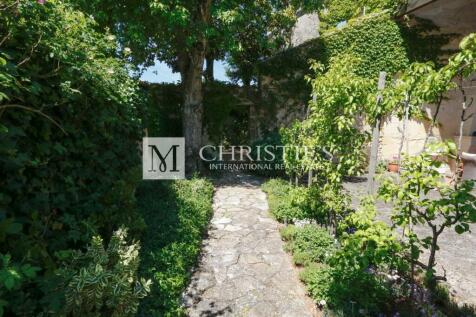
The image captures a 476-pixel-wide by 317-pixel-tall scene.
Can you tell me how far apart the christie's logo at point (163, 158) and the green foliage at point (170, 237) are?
1.28m

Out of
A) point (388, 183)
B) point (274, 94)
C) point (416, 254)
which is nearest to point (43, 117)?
point (388, 183)

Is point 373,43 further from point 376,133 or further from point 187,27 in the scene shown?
point 376,133

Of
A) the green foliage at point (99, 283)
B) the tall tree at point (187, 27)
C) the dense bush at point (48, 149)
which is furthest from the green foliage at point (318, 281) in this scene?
the tall tree at point (187, 27)

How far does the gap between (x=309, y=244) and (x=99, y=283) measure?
3.05 meters

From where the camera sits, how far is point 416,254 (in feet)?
8.20

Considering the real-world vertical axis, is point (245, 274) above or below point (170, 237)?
below

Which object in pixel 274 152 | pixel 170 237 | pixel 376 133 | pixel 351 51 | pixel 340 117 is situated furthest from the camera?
pixel 351 51

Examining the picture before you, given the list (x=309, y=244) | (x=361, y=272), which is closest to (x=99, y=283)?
(x=361, y=272)

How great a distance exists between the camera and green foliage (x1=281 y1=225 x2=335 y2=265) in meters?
4.09

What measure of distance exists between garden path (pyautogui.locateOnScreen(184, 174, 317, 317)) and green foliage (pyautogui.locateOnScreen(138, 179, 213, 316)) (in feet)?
0.74

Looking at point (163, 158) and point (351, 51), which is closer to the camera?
point (163, 158)

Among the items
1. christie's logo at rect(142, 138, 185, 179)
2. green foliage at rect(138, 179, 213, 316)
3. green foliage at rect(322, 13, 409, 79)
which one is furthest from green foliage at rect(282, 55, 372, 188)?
green foliage at rect(322, 13, 409, 79)

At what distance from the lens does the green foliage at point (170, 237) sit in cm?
318

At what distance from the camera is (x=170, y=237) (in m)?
4.29
